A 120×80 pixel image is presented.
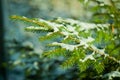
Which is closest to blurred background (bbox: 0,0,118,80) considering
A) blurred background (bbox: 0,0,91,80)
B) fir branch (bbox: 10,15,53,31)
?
blurred background (bbox: 0,0,91,80)

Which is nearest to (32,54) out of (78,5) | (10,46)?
(10,46)

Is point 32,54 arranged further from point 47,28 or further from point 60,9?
point 47,28

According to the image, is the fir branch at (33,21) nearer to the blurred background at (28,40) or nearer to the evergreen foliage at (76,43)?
the evergreen foliage at (76,43)

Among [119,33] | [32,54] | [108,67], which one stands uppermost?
[119,33]

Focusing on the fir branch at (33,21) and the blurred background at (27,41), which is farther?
the blurred background at (27,41)

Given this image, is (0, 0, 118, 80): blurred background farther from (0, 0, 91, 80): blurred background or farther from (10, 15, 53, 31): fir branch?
(10, 15, 53, 31): fir branch

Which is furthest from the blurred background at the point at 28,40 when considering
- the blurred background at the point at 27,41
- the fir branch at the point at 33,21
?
the fir branch at the point at 33,21

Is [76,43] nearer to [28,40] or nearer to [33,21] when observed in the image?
[33,21]

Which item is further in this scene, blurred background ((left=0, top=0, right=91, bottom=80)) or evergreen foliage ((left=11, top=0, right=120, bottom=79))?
blurred background ((left=0, top=0, right=91, bottom=80))
